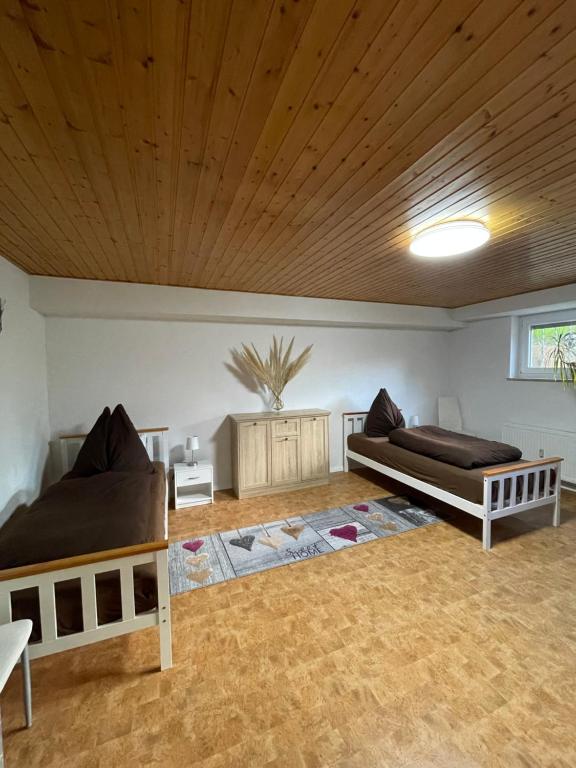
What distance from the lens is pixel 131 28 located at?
74cm

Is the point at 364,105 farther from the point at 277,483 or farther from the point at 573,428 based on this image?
the point at 573,428

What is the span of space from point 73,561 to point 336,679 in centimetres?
133

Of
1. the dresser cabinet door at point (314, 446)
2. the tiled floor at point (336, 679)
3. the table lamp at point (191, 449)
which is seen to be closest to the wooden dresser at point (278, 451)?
the dresser cabinet door at point (314, 446)

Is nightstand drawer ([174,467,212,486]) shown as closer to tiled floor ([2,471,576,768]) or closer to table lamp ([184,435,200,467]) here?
table lamp ([184,435,200,467])

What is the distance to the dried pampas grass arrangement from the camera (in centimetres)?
384

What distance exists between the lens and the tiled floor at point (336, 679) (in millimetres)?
1205

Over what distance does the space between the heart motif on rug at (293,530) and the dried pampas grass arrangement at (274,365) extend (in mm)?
1441

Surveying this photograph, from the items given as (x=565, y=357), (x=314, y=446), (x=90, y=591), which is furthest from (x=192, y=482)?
(x=565, y=357)

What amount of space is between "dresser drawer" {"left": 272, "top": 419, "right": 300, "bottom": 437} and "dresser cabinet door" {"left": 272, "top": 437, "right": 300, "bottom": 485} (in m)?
0.06

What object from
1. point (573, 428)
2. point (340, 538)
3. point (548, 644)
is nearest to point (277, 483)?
point (340, 538)

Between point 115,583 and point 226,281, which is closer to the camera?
point 115,583

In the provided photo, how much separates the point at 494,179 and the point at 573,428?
3524mm

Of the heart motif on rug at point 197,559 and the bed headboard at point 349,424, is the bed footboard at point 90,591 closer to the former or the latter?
the heart motif on rug at point 197,559

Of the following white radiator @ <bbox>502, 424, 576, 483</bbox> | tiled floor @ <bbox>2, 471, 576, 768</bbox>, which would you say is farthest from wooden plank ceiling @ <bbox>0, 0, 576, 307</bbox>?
white radiator @ <bbox>502, 424, 576, 483</bbox>
